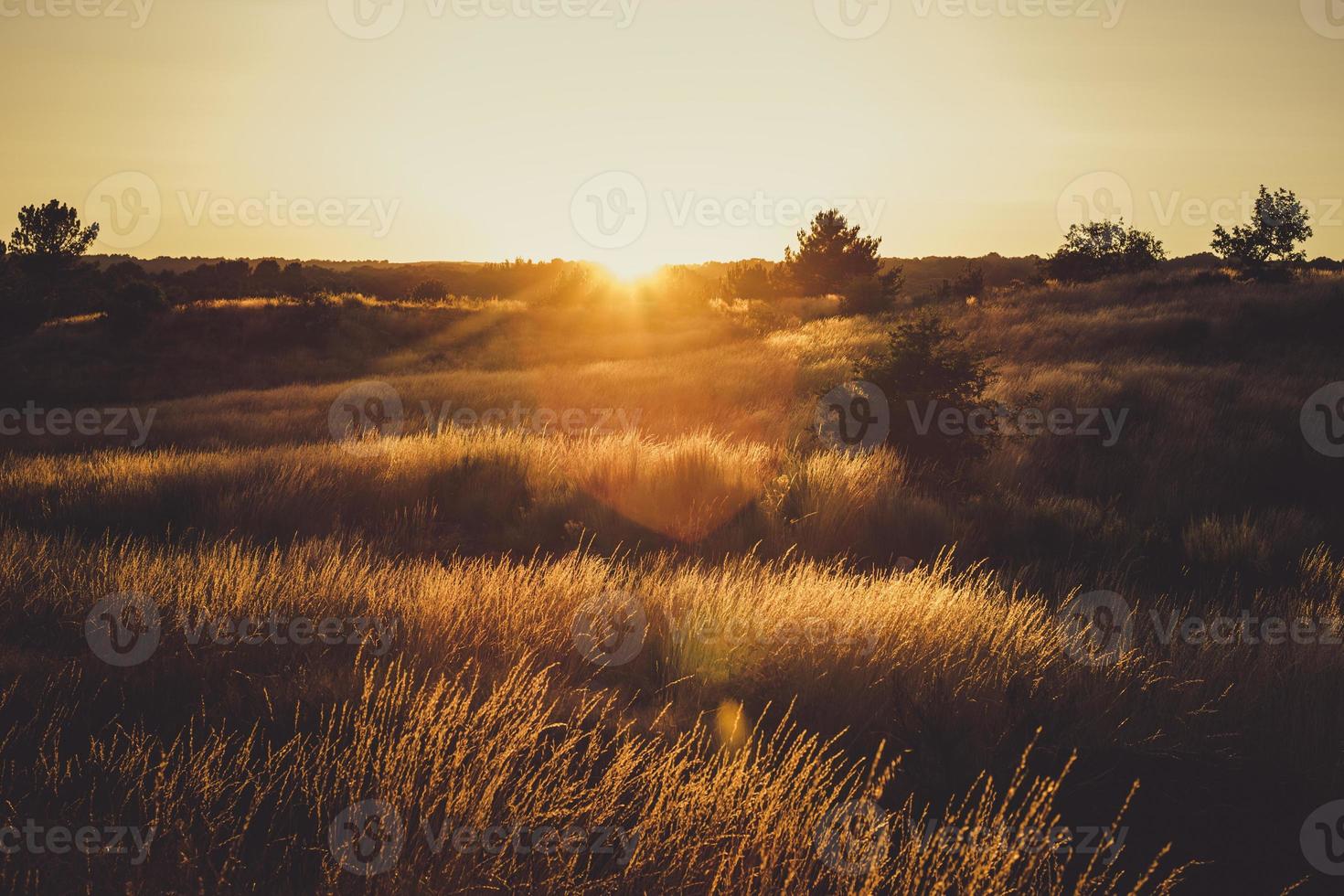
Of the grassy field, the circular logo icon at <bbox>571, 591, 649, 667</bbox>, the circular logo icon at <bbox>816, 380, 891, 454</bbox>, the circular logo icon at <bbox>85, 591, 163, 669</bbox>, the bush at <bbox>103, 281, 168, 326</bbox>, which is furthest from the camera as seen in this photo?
the bush at <bbox>103, 281, 168, 326</bbox>

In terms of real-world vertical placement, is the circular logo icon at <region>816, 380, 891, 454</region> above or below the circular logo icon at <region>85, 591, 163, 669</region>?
above

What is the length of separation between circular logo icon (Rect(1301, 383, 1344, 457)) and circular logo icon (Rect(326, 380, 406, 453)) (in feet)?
42.4

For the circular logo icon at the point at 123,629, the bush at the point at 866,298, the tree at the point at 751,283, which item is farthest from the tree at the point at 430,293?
the circular logo icon at the point at 123,629

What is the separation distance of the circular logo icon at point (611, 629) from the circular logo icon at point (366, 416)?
592 centimetres

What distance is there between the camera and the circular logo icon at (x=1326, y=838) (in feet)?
8.11

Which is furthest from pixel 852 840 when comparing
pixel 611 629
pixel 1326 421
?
pixel 1326 421

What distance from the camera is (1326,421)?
10.3 metres

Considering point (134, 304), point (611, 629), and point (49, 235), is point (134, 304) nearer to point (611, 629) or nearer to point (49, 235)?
point (49, 235)

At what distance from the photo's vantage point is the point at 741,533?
6.39 metres

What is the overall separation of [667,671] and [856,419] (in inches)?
288

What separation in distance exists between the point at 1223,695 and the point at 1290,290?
77.8ft

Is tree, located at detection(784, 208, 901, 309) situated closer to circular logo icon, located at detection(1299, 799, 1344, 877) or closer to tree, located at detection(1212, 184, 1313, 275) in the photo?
tree, located at detection(1212, 184, 1313, 275)

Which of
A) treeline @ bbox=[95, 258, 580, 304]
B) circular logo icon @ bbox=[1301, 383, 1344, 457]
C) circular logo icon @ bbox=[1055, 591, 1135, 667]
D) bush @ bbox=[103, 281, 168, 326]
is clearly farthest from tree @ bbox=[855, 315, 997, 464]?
treeline @ bbox=[95, 258, 580, 304]

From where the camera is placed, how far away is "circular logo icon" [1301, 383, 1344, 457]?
9.41 metres
